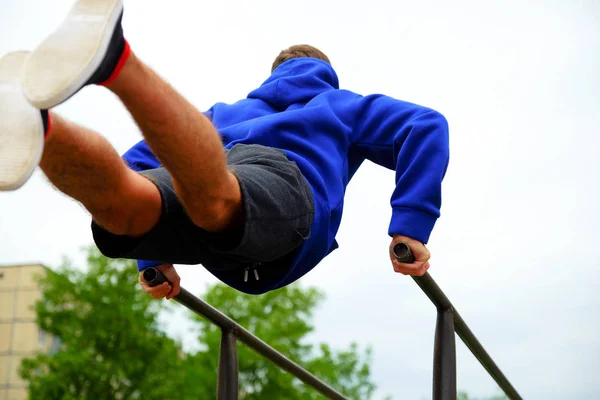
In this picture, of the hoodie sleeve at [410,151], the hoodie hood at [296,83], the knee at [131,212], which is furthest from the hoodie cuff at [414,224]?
the knee at [131,212]

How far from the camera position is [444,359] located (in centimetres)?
291

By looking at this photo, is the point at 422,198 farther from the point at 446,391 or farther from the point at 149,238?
the point at 149,238

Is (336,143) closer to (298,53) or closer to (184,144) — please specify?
(298,53)

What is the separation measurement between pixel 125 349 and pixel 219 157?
48.0ft

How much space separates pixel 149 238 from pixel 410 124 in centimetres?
→ 111

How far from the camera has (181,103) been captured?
194 cm

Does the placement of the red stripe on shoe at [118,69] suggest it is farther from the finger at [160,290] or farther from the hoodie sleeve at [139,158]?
the finger at [160,290]

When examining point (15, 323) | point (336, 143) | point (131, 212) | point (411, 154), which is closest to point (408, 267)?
point (411, 154)

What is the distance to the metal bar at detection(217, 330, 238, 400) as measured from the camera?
11.0 feet

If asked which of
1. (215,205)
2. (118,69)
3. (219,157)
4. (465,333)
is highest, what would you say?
(118,69)

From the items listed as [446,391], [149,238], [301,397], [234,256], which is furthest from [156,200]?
[301,397]

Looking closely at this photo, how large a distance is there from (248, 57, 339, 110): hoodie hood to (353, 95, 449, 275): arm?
23cm

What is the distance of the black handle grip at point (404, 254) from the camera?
2727 millimetres

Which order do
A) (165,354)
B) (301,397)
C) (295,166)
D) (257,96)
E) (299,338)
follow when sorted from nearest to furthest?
(295,166) → (257,96) → (165,354) → (301,397) → (299,338)
